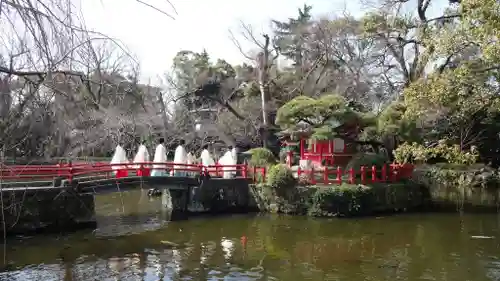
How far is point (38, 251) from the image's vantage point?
37.9 feet

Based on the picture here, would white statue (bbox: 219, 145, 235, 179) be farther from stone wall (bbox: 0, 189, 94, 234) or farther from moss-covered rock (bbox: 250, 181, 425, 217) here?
stone wall (bbox: 0, 189, 94, 234)

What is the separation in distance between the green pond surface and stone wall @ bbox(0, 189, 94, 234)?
0.62 m

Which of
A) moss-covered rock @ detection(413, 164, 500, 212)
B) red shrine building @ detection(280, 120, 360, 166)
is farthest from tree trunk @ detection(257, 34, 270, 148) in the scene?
moss-covered rock @ detection(413, 164, 500, 212)

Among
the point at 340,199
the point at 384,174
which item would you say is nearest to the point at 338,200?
the point at 340,199

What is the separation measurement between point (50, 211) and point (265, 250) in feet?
20.6

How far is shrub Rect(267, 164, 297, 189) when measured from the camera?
16753mm

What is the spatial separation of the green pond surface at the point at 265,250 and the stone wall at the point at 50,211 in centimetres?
62

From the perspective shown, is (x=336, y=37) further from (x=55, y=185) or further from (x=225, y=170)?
(x=55, y=185)

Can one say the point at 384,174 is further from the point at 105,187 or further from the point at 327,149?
the point at 105,187

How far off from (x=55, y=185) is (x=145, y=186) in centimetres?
280

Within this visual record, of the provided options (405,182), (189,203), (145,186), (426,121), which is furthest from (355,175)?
(145,186)

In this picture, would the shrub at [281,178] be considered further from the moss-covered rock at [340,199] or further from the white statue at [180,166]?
the white statue at [180,166]

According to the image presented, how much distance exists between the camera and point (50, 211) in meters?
13.8

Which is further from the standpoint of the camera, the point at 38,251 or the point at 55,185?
the point at 55,185
